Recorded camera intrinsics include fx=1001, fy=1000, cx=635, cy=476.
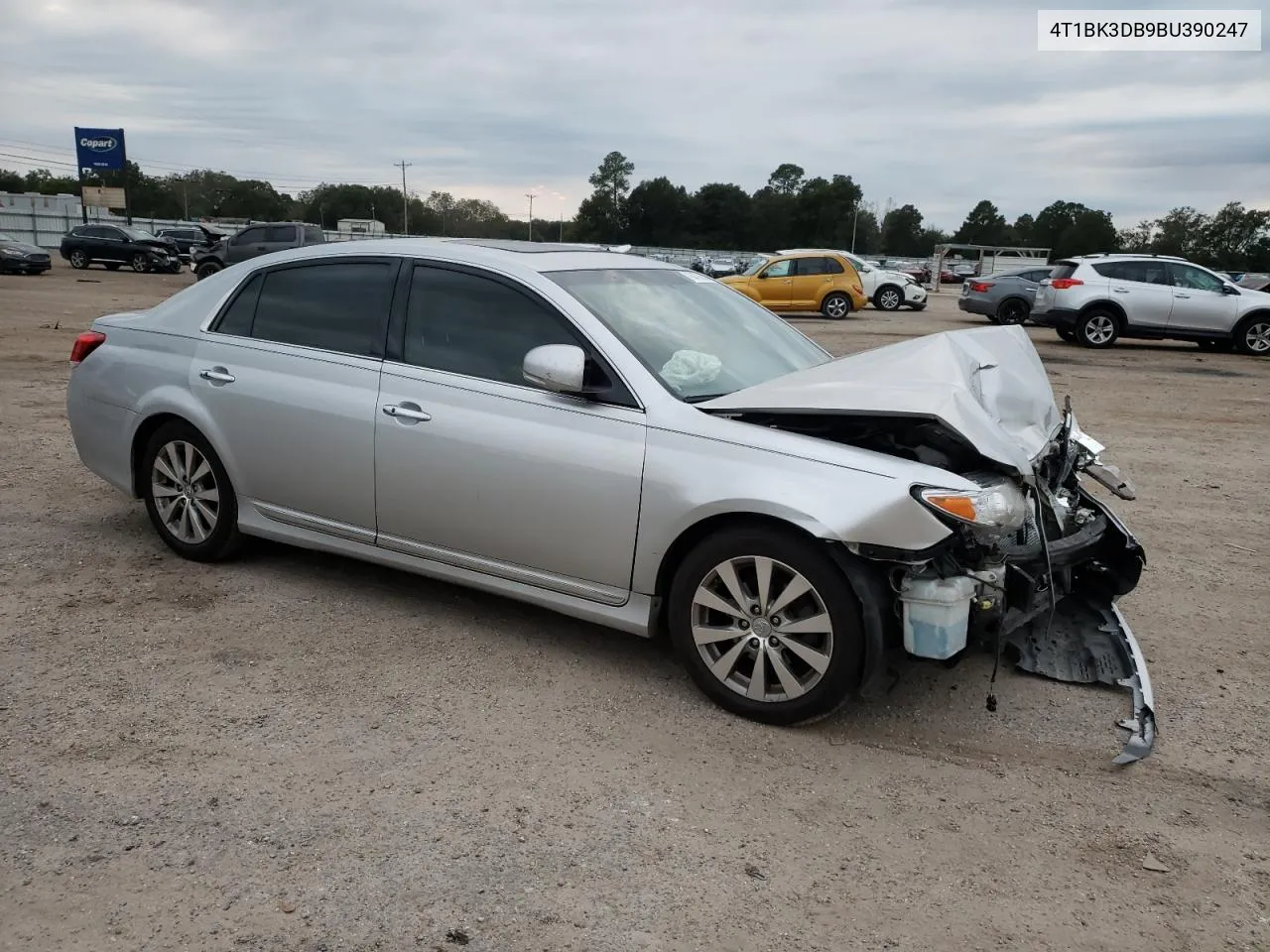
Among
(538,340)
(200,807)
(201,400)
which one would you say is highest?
(538,340)

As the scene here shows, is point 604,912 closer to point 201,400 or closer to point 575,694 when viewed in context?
point 575,694

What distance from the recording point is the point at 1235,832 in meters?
2.99

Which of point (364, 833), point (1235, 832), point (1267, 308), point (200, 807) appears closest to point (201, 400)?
point (200, 807)

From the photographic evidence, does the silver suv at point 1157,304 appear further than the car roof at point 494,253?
Yes

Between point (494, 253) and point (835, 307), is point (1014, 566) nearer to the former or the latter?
point (494, 253)

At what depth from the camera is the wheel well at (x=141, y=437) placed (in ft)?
16.1

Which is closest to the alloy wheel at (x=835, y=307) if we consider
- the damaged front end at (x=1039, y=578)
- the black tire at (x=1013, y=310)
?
the black tire at (x=1013, y=310)

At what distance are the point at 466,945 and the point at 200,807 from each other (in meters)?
1.05

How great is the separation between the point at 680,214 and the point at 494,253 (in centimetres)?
11251

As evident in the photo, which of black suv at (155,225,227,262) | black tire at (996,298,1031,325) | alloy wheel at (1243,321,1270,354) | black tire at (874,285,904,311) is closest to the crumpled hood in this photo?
alloy wheel at (1243,321,1270,354)

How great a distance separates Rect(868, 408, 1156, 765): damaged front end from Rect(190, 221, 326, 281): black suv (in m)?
23.7

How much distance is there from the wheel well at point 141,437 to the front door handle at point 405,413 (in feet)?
4.35

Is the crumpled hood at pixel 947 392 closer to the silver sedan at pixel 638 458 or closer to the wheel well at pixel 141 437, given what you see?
the silver sedan at pixel 638 458

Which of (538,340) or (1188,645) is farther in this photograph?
(1188,645)
